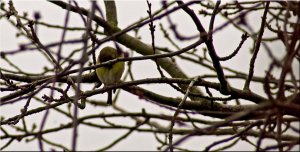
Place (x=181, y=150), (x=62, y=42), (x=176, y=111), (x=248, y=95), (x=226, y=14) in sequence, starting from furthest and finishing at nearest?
(x=181, y=150) < (x=226, y=14) < (x=248, y=95) < (x=176, y=111) < (x=62, y=42)

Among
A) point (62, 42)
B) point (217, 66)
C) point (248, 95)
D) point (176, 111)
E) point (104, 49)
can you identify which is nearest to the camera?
point (62, 42)

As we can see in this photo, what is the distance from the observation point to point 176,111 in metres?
1.87

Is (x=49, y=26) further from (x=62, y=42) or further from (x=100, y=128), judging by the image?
(x=62, y=42)

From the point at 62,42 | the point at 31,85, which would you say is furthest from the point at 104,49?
the point at 62,42

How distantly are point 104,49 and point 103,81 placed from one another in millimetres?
799

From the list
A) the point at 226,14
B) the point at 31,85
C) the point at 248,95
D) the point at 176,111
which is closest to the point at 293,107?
the point at 176,111

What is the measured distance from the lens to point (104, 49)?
4.87 m

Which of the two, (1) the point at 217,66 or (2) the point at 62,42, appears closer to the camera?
(2) the point at 62,42

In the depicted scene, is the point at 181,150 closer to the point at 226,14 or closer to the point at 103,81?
the point at 103,81

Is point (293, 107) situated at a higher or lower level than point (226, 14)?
lower

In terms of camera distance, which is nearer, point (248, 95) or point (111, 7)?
point (248, 95)

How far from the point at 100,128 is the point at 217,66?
254 cm

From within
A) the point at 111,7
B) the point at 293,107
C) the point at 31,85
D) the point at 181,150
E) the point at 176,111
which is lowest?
the point at 293,107

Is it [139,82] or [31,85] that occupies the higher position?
[31,85]
